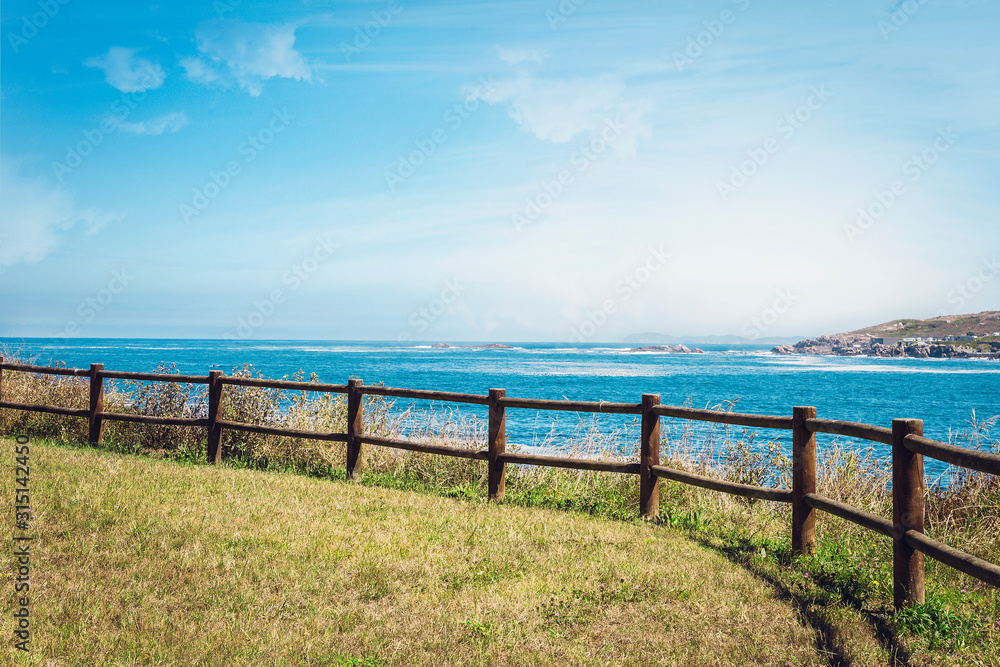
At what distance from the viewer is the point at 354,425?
9.84 metres

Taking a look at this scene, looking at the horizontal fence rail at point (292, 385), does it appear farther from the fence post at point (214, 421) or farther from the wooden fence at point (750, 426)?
the fence post at point (214, 421)

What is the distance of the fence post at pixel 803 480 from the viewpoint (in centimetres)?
625

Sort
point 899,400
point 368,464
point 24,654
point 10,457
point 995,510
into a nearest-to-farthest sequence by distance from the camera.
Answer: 1. point 24,654
2. point 995,510
3. point 10,457
4. point 368,464
5. point 899,400

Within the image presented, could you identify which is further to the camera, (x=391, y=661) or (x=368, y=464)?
(x=368, y=464)

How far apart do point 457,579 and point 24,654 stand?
114 inches

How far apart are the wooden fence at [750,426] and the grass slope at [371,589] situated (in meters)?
0.77

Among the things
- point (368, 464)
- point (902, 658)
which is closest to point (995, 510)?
point (902, 658)

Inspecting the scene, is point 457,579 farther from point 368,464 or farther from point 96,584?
point 368,464

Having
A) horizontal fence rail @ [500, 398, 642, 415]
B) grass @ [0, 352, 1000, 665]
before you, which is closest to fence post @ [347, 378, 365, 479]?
grass @ [0, 352, 1000, 665]

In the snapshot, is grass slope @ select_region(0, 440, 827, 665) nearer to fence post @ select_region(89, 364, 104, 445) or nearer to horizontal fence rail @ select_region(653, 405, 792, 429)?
horizontal fence rail @ select_region(653, 405, 792, 429)

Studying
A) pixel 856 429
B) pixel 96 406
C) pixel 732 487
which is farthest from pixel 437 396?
pixel 96 406

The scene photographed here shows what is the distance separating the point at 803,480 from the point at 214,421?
8.83 m

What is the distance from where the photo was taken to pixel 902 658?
4.20 metres

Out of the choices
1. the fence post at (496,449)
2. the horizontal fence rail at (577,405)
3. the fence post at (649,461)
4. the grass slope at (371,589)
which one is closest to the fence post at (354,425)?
the grass slope at (371,589)
